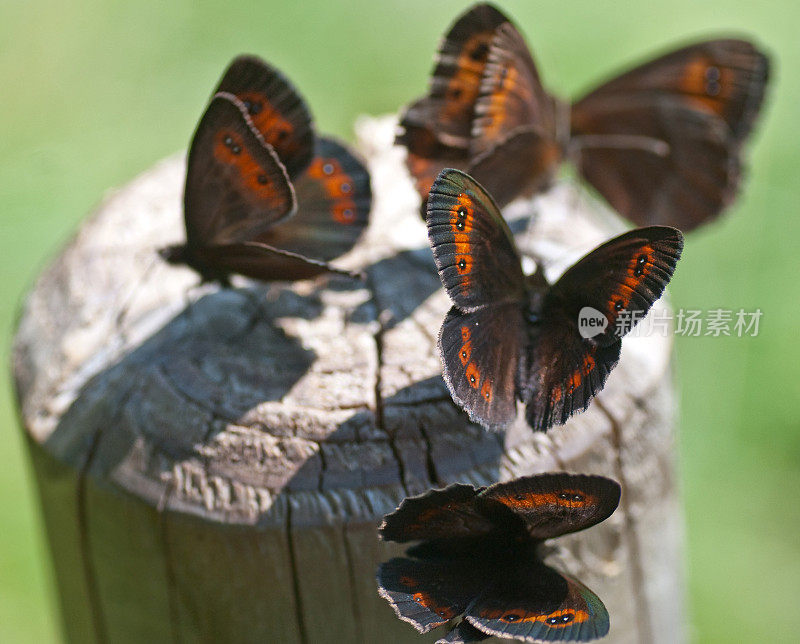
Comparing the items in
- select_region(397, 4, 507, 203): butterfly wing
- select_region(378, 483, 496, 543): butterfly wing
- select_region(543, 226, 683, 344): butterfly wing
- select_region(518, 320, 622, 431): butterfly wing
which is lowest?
select_region(378, 483, 496, 543): butterfly wing

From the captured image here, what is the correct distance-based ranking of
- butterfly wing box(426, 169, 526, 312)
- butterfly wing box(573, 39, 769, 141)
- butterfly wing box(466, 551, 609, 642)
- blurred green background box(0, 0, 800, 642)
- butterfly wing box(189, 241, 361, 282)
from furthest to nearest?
blurred green background box(0, 0, 800, 642) → butterfly wing box(573, 39, 769, 141) → butterfly wing box(189, 241, 361, 282) → butterfly wing box(426, 169, 526, 312) → butterfly wing box(466, 551, 609, 642)

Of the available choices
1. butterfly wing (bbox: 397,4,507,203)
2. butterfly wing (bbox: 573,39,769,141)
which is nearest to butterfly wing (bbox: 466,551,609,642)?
butterfly wing (bbox: 397,4,507,203)

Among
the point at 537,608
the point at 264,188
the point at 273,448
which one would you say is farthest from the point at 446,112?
the point at 537,608

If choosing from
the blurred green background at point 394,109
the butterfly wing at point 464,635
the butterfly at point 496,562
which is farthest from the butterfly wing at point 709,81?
the butterfly wing at point 464,635

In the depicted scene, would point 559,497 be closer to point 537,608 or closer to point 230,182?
point 537,608

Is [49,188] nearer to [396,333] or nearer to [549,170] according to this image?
[549,170]

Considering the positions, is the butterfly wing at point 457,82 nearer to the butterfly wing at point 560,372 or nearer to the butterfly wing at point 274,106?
the butterfly wing at point 274,106

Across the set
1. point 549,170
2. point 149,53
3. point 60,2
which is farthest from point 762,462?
point 60,2

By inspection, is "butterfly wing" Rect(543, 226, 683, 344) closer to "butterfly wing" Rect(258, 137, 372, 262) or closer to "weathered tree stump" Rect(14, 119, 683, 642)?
"weathered tree stump" Rect(14, 119, 683, 642)
